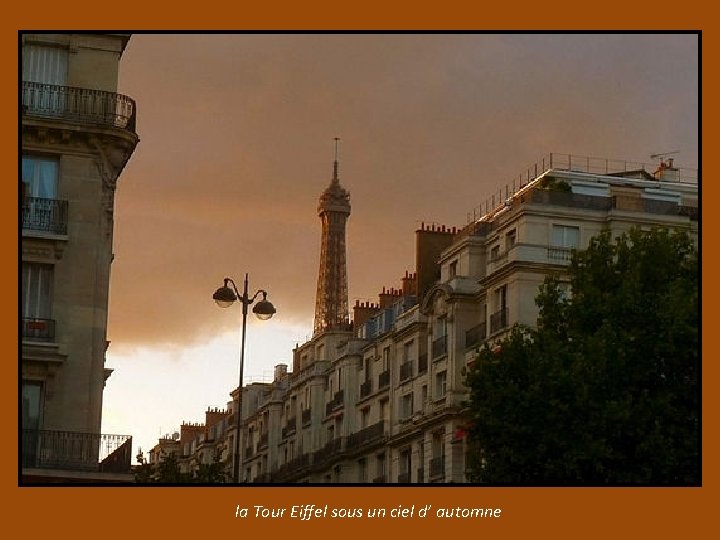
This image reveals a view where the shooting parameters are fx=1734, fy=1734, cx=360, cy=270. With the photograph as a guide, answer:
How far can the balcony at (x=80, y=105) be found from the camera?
37344 mm

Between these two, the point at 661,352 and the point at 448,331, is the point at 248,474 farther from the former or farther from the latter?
the point at 661,352

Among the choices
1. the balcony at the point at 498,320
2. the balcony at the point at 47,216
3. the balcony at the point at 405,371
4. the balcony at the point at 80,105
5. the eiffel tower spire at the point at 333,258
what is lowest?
the balcony at the point at 405,371

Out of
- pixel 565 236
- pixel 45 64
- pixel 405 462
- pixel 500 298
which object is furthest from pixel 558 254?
pixel 45 64

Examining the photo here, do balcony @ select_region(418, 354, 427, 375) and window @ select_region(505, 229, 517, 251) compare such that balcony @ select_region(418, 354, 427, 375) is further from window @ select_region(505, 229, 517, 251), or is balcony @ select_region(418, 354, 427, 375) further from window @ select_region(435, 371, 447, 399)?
window @ select_region(505, 229, 517, 251)

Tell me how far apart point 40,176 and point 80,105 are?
179cm

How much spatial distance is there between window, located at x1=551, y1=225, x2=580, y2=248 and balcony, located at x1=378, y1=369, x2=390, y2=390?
15.2 m

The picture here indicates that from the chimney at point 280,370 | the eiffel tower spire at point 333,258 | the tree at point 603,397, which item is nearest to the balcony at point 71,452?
the tree at point 603,397

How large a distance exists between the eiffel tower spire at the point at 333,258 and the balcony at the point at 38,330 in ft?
405

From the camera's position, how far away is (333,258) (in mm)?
179125

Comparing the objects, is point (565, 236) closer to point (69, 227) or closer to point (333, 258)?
point (69, 227)

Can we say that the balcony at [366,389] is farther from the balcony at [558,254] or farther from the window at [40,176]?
the window at [40,176]

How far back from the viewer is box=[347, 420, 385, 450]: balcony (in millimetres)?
73625

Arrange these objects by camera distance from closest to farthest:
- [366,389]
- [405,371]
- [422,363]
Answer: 1. [422,363]
2. [405,371]
3. [366,389]

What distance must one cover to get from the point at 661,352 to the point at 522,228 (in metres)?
19.7
